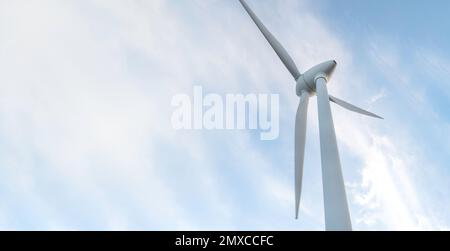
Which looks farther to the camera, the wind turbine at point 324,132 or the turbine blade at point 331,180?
the wind turbine at point 324,132

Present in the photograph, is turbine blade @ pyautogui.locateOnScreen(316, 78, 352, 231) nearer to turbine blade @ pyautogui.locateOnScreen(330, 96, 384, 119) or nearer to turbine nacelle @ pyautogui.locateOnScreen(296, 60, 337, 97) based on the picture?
turbine nacelle @ pyautogui.locateOnScreen(296, 60, 337, 97)

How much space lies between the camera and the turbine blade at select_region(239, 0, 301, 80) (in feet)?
73.8

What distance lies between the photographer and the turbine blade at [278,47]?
22484 millimetres

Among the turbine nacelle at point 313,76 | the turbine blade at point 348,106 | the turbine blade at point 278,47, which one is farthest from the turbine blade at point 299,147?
the turbine blade at point 348,106

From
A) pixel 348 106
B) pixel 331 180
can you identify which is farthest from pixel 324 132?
pixel 348 106

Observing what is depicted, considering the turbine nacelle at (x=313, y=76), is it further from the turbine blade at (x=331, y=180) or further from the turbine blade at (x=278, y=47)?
the turbine blade at (x=331, y=180)

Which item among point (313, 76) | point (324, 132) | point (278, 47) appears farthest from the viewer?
point (278, 47)

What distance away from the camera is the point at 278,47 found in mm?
23562

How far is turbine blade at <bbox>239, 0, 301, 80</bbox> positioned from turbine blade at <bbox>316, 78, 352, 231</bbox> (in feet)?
23.0

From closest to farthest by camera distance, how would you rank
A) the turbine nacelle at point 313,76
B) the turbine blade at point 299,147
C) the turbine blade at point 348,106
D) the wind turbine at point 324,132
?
the wind turbine at point 324,132
the turbine blade at point 299,147
the turbine nacelle at point 313,76
the turbine blade at point 348,106

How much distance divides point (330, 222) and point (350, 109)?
12.4 meters

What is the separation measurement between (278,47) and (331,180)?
12570mm

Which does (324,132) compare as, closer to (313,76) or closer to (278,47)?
(313,76)
